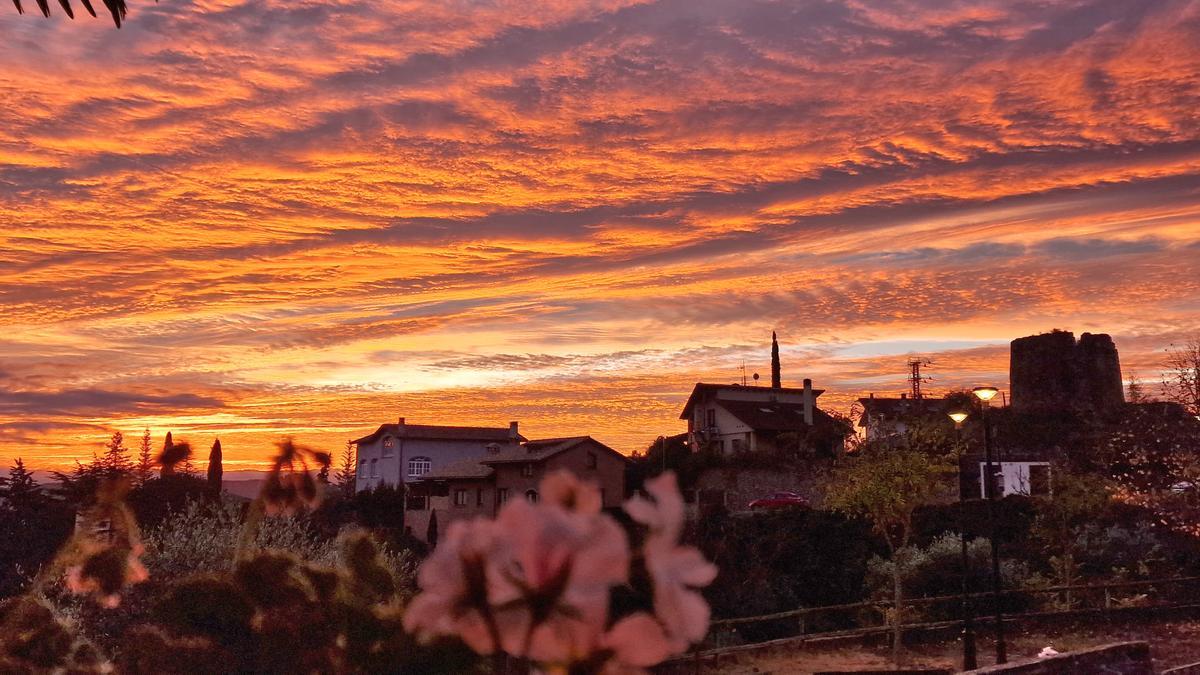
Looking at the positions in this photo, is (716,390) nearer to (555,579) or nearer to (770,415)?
(770,415)

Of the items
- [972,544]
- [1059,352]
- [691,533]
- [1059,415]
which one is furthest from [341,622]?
[1059,352]

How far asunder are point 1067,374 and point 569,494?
77.2 meters

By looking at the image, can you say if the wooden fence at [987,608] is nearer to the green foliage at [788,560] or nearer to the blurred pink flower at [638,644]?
the green foliage at [788,560]

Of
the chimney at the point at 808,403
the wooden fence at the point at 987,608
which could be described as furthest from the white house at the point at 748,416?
the wooden fence at the point at 987,608

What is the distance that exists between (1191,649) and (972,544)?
10.1 meters

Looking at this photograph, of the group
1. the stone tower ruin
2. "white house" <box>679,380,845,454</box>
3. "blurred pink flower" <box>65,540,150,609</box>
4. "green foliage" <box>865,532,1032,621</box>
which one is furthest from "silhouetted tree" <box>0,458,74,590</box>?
the stone tower ruin

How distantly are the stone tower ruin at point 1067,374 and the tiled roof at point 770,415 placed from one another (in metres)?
17.9

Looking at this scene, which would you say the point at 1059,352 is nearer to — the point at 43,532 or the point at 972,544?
the point at 972,544

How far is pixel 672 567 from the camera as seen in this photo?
1.03 metres

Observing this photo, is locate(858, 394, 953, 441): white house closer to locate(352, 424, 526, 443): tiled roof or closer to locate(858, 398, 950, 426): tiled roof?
locate(858, 398, 950, 426): tiled roof

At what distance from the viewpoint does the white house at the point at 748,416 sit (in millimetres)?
58812

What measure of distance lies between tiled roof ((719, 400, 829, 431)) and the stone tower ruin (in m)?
17.9

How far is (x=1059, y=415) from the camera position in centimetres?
6650

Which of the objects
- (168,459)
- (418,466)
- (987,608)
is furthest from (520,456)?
(168,459)
